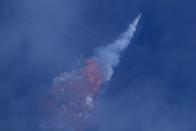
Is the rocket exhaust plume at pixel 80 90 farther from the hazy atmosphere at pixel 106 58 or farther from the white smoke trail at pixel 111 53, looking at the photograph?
the hazy atmosphere at pixel 106 58

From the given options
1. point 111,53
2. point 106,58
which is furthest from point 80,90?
point 111,53

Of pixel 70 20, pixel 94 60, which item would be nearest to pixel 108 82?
pixel 94 60

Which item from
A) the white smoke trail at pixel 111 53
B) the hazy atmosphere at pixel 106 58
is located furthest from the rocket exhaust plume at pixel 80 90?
the hazy atmosphere at pixel 106 58

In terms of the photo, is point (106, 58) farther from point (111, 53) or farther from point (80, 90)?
point (80, 90)

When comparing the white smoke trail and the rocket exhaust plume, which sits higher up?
the white smoke trail

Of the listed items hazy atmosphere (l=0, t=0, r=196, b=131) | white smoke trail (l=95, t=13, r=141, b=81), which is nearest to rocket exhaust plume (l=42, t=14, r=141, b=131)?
white smoke trail (l=95, t=13, r=141, b=81)

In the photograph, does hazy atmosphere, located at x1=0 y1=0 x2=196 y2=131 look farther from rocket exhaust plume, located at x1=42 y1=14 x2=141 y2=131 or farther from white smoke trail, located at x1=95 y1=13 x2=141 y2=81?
rocket exhaust plume, located at x1=42 y1=14 x2=141 y2=131

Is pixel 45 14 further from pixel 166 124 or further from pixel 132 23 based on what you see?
pixel 166 124

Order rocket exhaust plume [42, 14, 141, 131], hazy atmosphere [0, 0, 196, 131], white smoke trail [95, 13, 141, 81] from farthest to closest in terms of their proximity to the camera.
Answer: white smoke trail [95, 13, 141, 81], hazy atmosphere [0, 0, 196, 131], rocket exhaust plume [42, 14, 141, 131]

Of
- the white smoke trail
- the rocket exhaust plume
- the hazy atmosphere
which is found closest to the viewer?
the rocket exhaust plume
